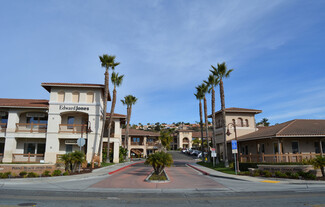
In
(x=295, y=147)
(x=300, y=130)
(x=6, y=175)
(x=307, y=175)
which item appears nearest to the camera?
(x=6, y=175)

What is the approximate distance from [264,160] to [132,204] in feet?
61.2

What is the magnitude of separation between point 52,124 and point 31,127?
285 cm

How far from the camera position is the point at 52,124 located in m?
30.0

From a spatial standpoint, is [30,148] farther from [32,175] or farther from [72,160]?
[32,175]

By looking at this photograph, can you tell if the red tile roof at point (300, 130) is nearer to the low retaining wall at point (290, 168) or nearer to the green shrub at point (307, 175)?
the low retaining wall at point (290, 168)

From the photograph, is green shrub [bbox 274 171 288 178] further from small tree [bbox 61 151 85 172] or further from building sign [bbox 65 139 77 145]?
building sign [bbox 65 139 77 145]

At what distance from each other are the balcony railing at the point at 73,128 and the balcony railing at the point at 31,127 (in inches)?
93.3

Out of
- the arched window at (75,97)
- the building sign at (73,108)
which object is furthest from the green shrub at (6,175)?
→ the arched window at (75,97)

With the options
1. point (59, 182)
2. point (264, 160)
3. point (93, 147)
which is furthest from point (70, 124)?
point (264, 160)

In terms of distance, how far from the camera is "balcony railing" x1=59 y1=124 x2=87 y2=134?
98.3 feet

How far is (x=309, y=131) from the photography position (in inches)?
951

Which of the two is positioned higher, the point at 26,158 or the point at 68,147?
the point at 68,147

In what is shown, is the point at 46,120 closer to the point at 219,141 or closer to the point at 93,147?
the point at 93,147

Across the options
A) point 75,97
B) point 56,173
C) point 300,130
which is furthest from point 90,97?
point 300,130
